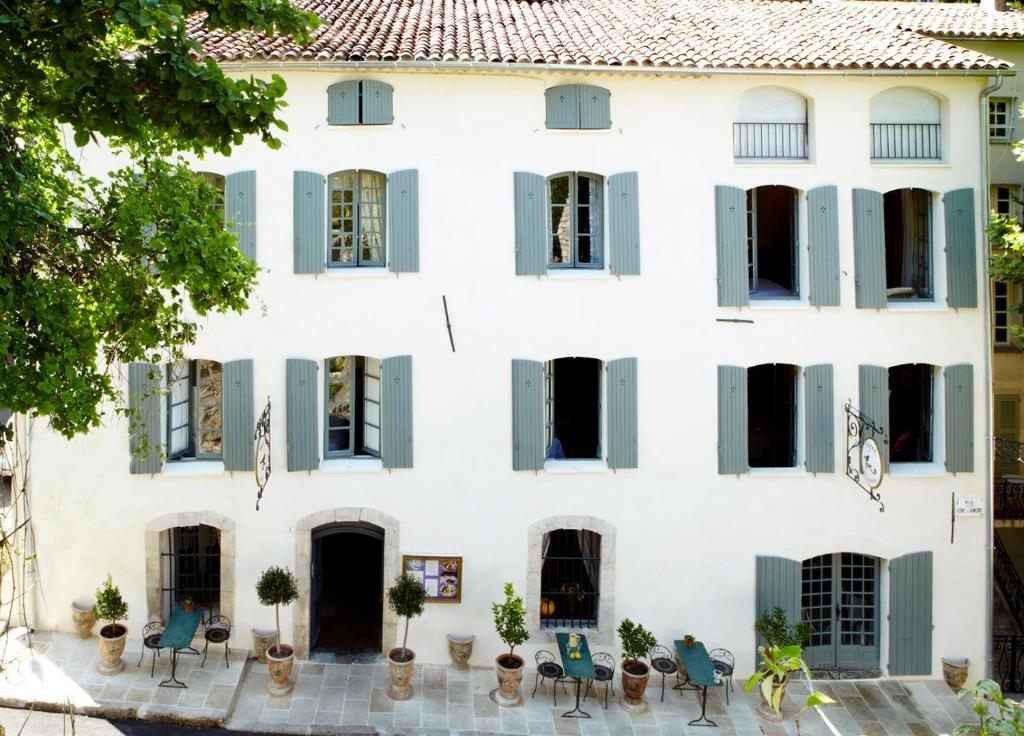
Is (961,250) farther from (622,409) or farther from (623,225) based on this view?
(622,409)

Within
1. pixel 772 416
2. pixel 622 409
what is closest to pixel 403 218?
pixel 622 409

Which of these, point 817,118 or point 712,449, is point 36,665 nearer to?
point 712,449

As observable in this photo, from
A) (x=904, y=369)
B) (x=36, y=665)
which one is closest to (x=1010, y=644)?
(x=904, y=369)

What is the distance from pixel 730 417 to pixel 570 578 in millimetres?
3532

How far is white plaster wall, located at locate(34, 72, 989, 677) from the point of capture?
12.1m

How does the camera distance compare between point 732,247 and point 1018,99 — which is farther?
point 1018,99

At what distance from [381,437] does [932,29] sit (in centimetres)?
1257

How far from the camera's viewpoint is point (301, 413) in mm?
12109

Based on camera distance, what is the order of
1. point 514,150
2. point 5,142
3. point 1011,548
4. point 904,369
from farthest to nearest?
point 1011,548
point 904,369
point 514,150
point 5,142

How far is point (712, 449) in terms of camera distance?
40.8ft

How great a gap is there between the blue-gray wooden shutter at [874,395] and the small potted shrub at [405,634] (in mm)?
7262

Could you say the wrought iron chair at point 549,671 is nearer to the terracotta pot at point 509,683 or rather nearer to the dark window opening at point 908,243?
the terracotta pot at point 509,683

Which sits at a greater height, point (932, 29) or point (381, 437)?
point (932, 29)

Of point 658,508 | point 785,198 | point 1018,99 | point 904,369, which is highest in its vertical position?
point 1018,99
